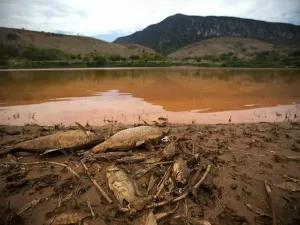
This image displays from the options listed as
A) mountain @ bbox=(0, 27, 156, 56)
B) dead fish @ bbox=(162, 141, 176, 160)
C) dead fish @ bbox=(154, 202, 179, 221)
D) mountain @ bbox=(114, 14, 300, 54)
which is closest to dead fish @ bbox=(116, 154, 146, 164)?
dead fish @ bbox=(162, 141, 176, 160)

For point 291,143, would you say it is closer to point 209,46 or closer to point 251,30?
point 209,46

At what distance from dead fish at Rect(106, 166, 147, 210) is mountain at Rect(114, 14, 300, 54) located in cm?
14274

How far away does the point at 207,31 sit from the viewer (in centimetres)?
16600

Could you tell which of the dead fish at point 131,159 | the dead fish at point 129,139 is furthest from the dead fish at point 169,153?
Result: the dead fish at point 129,139

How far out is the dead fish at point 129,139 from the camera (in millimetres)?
3705

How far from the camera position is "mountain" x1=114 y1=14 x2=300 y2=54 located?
14762 cm

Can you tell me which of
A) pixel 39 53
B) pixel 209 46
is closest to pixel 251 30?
pixel 209 46

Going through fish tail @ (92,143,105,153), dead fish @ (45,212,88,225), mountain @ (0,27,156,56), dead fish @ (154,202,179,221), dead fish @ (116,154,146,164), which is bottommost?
dead fish @ (45,212,88,225)

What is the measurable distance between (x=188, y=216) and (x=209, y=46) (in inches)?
4288

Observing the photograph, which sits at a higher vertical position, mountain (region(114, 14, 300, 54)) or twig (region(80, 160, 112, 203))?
mountain (region(114, 14, 300, 54))

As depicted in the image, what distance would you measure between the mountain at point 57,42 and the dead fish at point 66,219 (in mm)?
76149

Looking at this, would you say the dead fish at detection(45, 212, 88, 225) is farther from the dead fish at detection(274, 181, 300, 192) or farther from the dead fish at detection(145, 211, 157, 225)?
the dead fish at detection(274, 181, 300, 192)

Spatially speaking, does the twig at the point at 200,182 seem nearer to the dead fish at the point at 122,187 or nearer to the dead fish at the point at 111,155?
the dead fish at the point at 122,187

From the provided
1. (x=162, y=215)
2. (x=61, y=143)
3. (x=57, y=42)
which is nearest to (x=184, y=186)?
(x=162, y=215)
